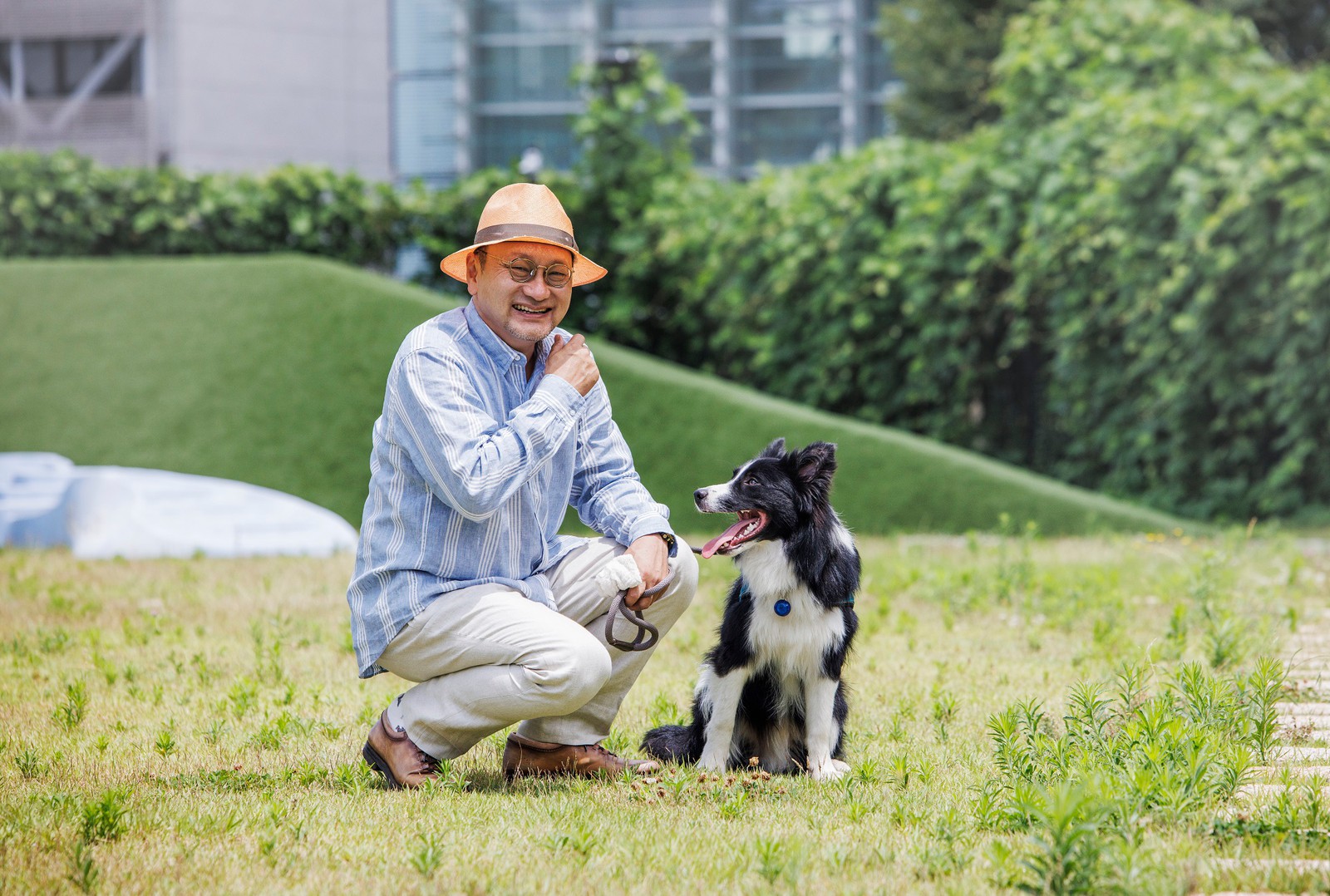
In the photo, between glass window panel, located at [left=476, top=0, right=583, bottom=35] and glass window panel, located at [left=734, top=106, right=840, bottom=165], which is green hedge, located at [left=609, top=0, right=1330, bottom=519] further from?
glass window panel, located at [left=476, top=0, right=583, bottom=35]

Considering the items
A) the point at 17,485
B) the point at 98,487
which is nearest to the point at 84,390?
the point at 17,485

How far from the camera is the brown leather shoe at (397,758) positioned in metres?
3.34

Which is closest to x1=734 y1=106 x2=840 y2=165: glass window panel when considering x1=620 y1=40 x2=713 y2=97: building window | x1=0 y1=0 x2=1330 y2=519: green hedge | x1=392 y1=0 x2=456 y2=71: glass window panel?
x1=620 y1=40 x2=713 y2=97: building window

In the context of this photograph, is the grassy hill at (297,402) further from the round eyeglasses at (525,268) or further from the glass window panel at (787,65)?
the glass window panel at (787,65)

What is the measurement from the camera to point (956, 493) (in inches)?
363

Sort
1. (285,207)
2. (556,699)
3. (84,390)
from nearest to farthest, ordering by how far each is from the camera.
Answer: (556,699), (84,390), (285,207)

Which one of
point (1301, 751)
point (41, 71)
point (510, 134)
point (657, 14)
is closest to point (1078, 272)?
point (1301, 751)

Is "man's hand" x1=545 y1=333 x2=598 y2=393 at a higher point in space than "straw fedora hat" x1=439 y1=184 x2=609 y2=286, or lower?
lower

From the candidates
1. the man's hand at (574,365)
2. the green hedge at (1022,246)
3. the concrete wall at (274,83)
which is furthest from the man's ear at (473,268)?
the concrete wall at (274,83)

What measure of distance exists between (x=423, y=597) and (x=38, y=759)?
1.29 metres

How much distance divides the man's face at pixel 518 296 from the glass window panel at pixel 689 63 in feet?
78.5

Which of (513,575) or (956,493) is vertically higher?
(513,575)

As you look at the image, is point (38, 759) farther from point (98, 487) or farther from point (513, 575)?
point (98, 487)

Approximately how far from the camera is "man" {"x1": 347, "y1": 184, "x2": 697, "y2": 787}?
3.28m
